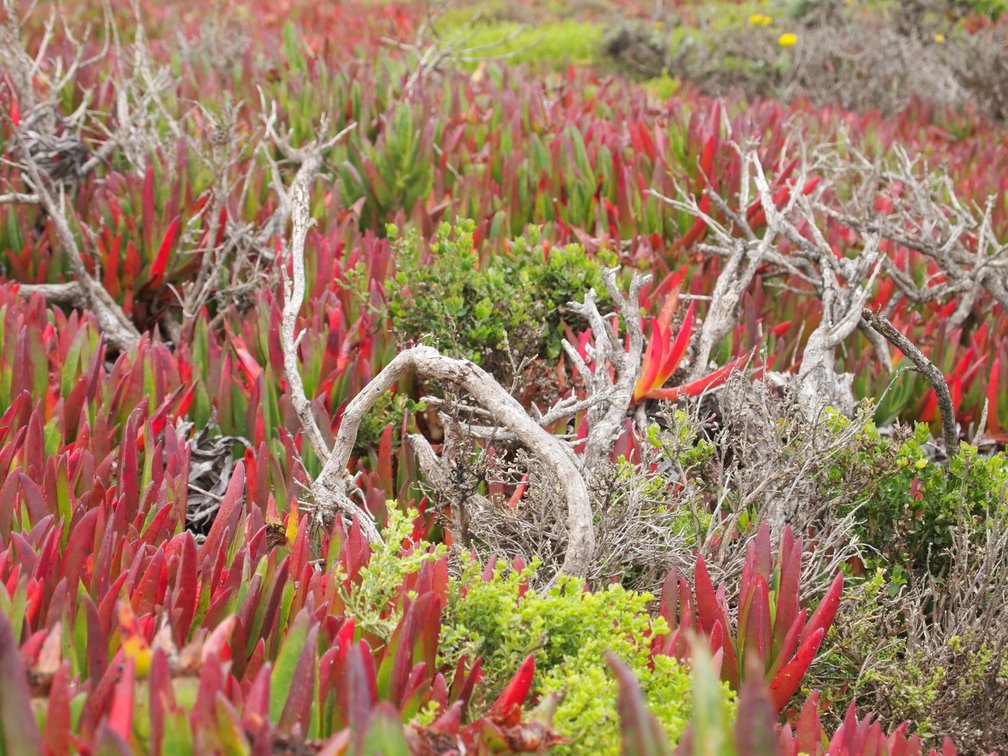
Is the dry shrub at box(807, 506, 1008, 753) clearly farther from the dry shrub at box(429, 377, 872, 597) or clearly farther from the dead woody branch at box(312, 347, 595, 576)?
the dead woody branch at box(312, 347, 595, 576)

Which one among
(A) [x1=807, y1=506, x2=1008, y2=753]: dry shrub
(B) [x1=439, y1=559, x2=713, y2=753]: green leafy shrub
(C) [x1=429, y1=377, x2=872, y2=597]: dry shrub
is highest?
(B) [x1=439, y1=559, x2=713, y2=753]: green leafy shrub

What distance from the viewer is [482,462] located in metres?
1.97

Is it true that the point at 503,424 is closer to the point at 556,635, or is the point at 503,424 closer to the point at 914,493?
the point at 556,635

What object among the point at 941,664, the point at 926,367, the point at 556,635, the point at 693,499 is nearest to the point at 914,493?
the point at 926,367

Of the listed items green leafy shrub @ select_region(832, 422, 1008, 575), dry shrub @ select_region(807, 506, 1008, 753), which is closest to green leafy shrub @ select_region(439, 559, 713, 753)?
dry shrub @ select_region(807, 506, 1008, 753)

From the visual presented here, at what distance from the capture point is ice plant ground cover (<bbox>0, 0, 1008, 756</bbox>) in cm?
127

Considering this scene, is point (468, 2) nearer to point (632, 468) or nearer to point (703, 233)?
point (703, 233)

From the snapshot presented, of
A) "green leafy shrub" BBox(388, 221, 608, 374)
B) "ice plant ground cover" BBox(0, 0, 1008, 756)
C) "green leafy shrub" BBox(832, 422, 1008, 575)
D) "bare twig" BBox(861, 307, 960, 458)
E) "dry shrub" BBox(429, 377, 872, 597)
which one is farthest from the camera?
"green leafy shrub" BBox(388, 221, 608, 374)

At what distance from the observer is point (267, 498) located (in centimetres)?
209

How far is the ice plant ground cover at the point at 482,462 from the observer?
1268mm

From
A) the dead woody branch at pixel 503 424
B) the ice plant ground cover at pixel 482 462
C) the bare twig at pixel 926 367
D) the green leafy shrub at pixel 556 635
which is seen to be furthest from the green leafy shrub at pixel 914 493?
the green leafy shrub at pixel 556 635

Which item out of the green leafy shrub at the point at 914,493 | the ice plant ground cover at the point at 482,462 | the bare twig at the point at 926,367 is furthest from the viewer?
the bare twig at the point at 926,367

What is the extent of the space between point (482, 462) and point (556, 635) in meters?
0.57

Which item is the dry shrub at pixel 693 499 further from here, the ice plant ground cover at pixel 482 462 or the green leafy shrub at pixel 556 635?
the green leafy shrub at pixel 556 635
